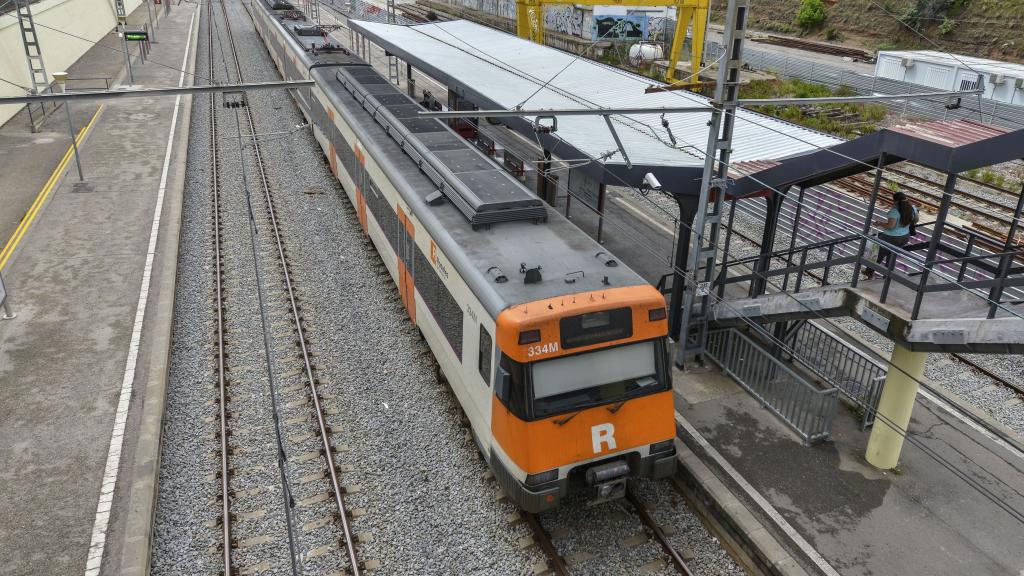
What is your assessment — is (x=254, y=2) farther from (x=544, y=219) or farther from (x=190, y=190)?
(x=544, y=219)

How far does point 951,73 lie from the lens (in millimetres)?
31984

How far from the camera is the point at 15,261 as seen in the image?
54.0 feet

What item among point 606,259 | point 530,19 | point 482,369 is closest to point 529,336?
point 482,369

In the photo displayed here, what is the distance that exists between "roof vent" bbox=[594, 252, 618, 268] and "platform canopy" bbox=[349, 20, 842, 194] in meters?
2.95

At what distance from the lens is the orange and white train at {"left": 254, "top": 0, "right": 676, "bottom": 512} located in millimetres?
8391

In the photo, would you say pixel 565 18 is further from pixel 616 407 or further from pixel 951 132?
pixel 616 407

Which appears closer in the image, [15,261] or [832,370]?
[832,370]

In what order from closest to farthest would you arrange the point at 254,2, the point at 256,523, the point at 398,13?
1. the point at 256,523
2. the point at 254,2
3. the point at 398,13

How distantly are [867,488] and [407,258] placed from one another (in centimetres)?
812

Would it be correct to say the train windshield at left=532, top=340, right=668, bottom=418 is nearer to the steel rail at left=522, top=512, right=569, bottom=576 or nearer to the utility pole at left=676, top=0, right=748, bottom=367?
the steel rail at left=522, top=512, right=569, bottom=576

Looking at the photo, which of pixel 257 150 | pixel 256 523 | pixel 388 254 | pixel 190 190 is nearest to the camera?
pixel 256 523

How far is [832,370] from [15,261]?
17512 millimetres

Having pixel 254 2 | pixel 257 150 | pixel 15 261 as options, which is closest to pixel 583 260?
pixel 15 261

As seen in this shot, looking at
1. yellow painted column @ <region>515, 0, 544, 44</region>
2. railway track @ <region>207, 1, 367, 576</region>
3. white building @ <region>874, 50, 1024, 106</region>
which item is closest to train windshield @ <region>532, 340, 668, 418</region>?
railway track @ <region>207, 1, 367, 576</region>
